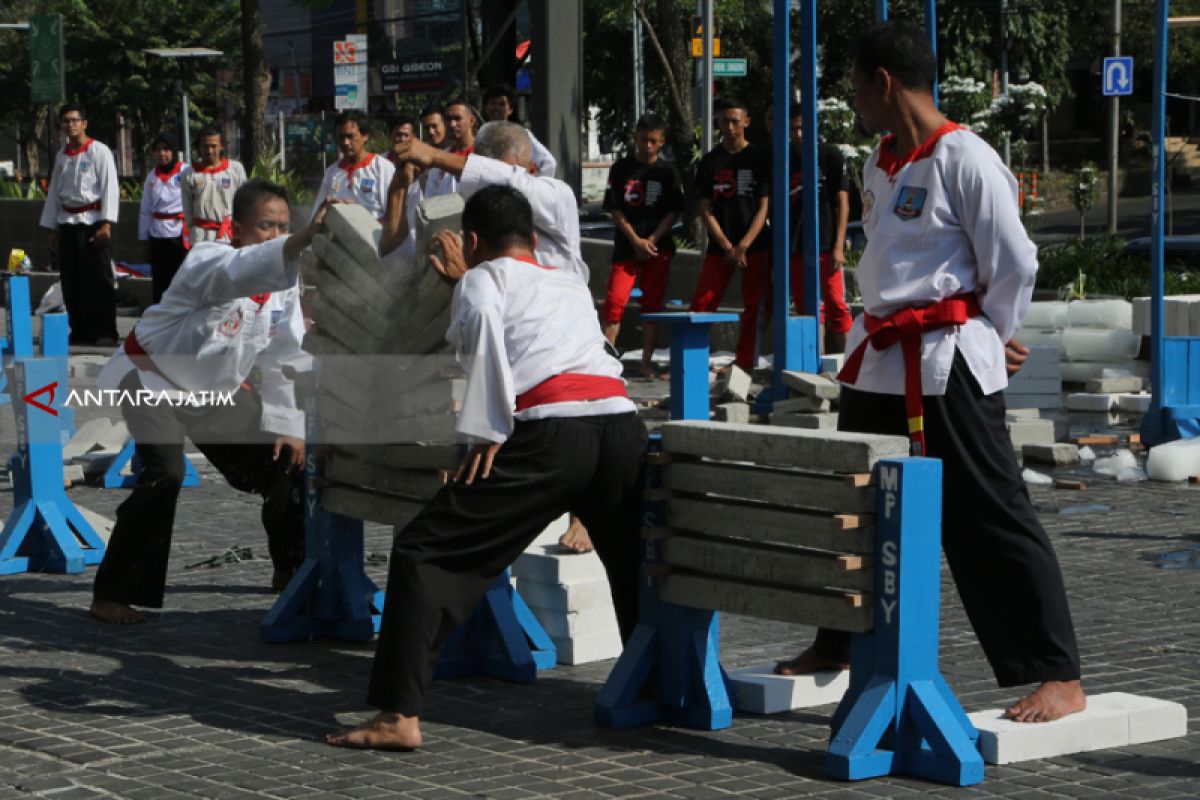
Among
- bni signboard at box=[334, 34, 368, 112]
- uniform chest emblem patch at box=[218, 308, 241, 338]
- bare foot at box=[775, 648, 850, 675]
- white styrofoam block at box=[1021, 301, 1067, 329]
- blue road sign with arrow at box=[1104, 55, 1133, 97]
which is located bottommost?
bare foot at box=[775, 648, 850, 675]

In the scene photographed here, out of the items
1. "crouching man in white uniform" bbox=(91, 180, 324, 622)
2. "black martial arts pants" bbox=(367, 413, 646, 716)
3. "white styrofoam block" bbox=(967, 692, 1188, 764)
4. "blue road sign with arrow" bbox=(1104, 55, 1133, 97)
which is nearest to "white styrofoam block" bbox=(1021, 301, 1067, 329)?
"blue road sign with arrow" bbox=(1104, 55, 1133, 97)

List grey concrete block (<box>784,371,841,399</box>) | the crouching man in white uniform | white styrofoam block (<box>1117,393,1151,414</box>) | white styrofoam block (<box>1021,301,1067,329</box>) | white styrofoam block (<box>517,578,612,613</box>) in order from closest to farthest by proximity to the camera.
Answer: white styrofoam block (<box>517,578,612,613</box>)
the crouching man in white uniform
grey concrete block (<box>784,371,841,399</box>)
white styrofoam block (<box>1117,393,1151,414</box>)
white styrofoam block (<box>1021,301,1067,329</box>)

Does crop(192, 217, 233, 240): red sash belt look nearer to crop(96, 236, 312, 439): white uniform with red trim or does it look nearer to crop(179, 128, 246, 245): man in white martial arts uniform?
crop(179, 128, 246, 245): man in white martial arts uniform

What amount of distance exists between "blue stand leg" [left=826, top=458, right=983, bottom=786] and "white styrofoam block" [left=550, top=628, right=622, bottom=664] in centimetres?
165

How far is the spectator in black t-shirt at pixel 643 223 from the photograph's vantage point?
15.2 metres

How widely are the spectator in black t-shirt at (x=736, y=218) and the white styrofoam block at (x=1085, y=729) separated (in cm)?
891

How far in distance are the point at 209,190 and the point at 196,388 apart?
9495 millimetres

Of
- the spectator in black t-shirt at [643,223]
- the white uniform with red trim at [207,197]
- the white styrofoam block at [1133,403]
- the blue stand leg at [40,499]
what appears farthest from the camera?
the white uniform with red trim at [207,197]

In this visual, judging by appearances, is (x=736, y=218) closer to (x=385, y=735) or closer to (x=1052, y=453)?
(x=1052, y=453)

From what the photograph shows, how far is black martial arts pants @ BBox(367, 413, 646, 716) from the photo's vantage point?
559cm

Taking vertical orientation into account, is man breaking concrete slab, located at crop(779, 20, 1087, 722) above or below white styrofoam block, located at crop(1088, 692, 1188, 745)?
above

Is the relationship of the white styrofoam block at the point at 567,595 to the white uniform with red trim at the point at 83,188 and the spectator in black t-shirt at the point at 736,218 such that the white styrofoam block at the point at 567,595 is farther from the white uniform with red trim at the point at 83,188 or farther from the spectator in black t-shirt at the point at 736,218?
the white uniform with red trim at the point at 83,188

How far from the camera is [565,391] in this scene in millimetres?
5715

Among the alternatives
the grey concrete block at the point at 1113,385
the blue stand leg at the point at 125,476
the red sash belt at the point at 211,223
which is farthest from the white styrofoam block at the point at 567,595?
the red sash belt at the point at 211,223
